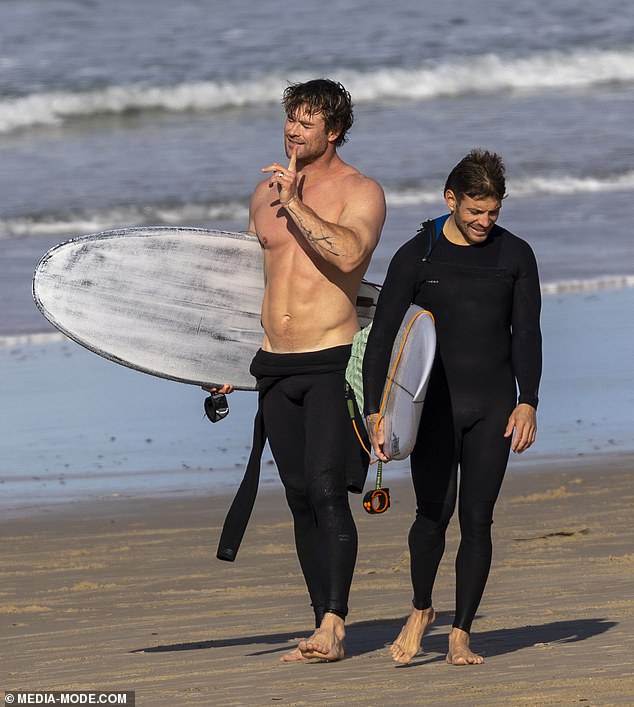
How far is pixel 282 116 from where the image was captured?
2261 centimetres

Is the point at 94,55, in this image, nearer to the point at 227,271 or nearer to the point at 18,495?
the point at 18,495

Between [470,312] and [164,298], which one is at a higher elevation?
[470,312]

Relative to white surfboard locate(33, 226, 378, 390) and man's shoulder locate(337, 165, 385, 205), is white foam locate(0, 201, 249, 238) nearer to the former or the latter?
white surfboard locate(33, 226, 378, 390)

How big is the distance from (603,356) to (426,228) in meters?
5.21

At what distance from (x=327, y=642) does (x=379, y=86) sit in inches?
843

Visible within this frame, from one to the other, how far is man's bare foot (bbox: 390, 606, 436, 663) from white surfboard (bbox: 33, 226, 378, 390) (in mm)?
1224

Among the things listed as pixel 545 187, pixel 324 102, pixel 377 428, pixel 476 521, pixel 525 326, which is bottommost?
pixel 545 187

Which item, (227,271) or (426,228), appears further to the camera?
(227,271)

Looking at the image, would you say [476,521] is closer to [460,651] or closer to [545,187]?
[460,651]

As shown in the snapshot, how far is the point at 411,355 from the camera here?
4453mm

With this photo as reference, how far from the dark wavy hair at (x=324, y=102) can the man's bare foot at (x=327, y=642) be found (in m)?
1.52

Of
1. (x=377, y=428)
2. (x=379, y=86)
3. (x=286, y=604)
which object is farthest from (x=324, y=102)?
(x=379, y=86)

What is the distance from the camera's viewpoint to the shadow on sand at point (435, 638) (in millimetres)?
4750

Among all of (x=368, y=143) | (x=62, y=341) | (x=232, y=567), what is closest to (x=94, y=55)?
(x=368, y=143)
